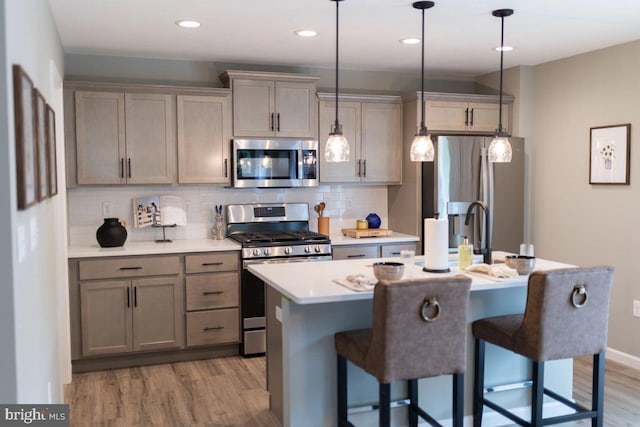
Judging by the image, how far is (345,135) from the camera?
5371 millimetres

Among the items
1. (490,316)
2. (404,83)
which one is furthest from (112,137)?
(490,316)

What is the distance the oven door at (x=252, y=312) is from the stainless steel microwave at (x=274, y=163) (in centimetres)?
73

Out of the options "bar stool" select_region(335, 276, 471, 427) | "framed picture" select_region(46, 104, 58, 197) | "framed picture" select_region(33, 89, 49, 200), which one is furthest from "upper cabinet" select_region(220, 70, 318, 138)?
"bar stool" select_region(335, 276, 471, 427)

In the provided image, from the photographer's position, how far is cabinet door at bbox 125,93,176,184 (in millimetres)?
4750

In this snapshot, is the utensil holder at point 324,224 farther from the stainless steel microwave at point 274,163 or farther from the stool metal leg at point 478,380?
the stool metal leg at point 478,380

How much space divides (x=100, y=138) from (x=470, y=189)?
3004 millimetres

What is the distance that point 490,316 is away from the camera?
3320mm

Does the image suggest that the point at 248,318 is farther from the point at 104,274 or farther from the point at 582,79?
the point at 582,79

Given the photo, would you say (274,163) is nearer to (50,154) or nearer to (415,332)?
(50,154)

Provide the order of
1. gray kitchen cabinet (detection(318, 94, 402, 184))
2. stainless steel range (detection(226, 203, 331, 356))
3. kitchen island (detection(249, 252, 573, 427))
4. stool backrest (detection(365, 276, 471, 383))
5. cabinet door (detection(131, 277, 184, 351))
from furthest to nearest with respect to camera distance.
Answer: gray kitchen cabinet (detection(318, 94, 402, 184)), stainless steel range (detection(226, 203, 331, 356)), cabinet door (detection(131, 277, 184, 351)), kitchen island (detection(249, 252, 573, 427)), stool backrest (detection(365, 276, 471, 383))

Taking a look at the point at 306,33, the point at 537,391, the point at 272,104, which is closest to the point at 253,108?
the point at 272,104

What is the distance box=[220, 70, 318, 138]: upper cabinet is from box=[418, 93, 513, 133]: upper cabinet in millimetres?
987

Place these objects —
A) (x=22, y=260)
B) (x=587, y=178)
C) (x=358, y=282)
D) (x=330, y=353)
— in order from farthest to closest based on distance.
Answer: (x=587, y=178)
(x=330, y=353)
(x=358, y=282)
(x=22, y=260)

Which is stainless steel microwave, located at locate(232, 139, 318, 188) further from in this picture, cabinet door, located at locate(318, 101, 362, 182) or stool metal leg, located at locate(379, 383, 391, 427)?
stool metal leg, located at locate(379, 383, 391, 427)
